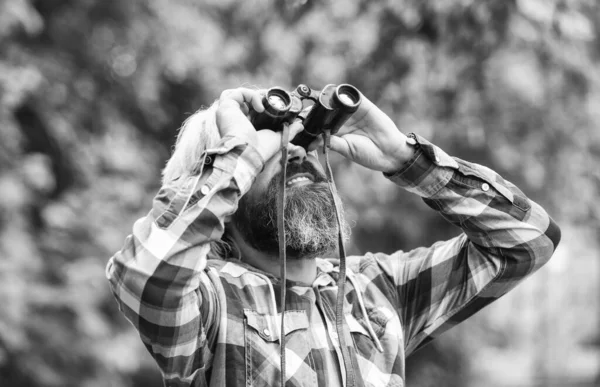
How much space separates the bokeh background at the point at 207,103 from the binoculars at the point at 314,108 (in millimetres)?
1479

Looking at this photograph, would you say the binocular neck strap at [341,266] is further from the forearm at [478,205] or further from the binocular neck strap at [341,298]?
the forearm at [478,205]

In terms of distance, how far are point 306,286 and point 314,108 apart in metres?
0.51

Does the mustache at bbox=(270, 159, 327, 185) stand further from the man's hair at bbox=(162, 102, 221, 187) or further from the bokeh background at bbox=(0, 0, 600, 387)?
the bokeh background at bbox=(0, 0, 600, 387)

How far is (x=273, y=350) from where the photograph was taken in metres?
2.01

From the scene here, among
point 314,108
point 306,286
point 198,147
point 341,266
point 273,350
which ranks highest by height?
point 314,108

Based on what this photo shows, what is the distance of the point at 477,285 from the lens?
238 centimetres

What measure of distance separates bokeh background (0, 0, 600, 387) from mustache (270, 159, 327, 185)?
1.38 meters

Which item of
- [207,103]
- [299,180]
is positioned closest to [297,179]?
[299,180]

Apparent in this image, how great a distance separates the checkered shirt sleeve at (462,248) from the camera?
2314mm

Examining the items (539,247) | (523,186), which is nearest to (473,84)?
(523,186)

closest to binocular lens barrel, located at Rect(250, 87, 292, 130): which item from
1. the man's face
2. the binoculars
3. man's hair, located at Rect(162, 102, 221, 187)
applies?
the binoculars

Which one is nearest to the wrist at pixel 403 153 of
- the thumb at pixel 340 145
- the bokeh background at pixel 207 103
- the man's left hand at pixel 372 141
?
the man's left hand at pixel 372 141

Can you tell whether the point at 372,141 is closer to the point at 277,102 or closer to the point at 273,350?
the point at 277,102

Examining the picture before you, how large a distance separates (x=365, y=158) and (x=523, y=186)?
10.0 ft
